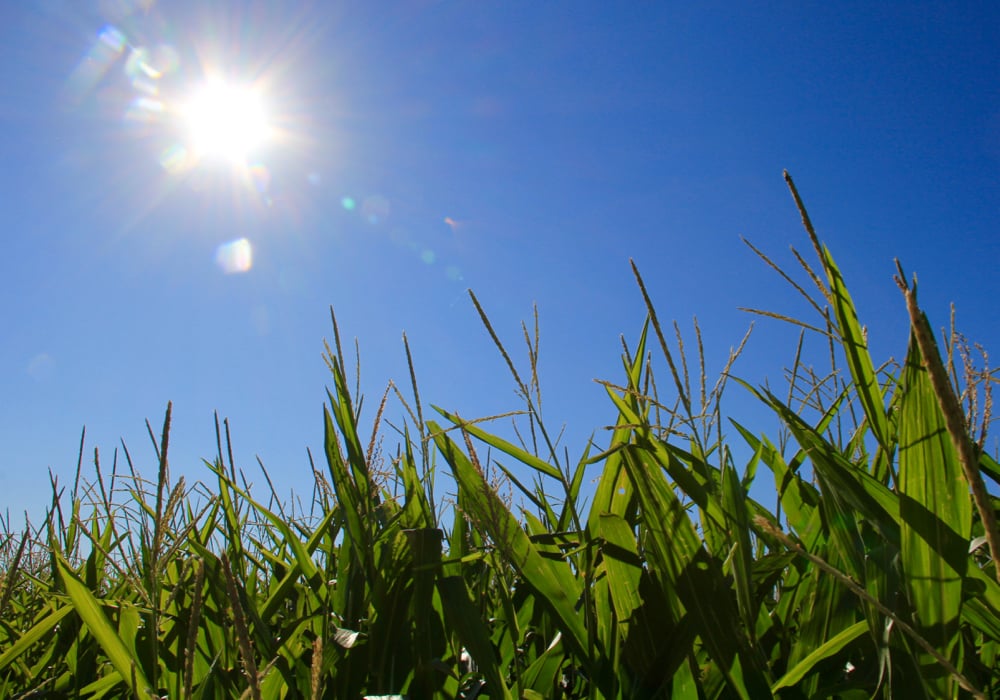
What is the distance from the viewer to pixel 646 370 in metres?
1.25

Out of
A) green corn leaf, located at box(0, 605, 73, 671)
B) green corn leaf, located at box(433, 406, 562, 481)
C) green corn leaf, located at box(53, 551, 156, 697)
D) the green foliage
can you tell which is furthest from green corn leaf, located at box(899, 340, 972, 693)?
green corn leaf, located at box(0, 605, 73, 671)

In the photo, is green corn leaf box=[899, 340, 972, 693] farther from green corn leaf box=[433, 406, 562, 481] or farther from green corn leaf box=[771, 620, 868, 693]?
green corn leaf box=[433, 406, 562, 481]

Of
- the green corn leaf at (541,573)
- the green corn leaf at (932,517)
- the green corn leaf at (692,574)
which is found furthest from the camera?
the green corn leaf at (541,573)

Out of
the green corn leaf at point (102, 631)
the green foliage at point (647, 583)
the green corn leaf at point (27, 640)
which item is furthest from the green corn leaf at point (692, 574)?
the green corn leaf at point (27, 640)

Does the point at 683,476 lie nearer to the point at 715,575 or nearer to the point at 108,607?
the point at 715,575

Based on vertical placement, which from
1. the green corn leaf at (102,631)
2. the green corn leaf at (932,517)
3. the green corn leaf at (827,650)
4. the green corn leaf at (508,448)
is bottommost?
the green corn leaf at (827,650)

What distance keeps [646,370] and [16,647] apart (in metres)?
1.22

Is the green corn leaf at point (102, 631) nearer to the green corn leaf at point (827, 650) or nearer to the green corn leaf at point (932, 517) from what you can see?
the green corn leaf at point (827, 650)

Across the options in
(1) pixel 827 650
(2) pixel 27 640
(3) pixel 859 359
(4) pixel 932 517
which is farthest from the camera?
(2) pixel 27 640

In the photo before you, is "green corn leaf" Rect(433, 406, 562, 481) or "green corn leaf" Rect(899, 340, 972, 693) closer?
"green corn leaf" Rect(899, 340, 972, 693)

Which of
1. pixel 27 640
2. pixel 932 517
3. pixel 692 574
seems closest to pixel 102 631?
pixel 27 640

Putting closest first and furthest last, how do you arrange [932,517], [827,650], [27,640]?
[932,517], [827,650], [27,640]

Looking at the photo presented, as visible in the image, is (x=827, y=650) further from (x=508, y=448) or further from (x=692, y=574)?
(x=508, y=448)

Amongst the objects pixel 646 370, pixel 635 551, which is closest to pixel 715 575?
pixel 635 551
